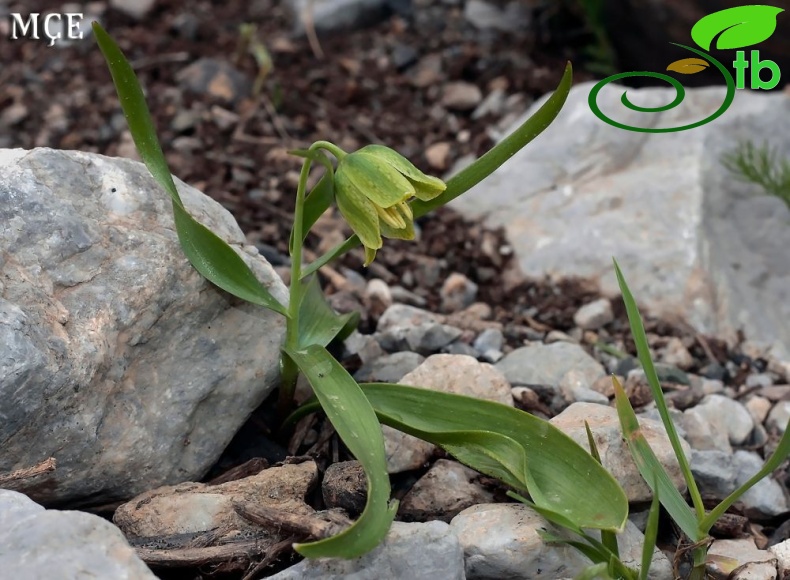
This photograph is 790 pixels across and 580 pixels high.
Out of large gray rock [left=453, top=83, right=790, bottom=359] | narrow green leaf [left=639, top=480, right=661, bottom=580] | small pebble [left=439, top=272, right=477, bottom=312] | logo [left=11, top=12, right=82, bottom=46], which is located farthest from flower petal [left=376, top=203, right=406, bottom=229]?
logo [left=11, top=12, right=82, bottom=46]

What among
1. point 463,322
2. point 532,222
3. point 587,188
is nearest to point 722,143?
point 587,188

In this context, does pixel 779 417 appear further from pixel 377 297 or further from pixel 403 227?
pixel 403 227

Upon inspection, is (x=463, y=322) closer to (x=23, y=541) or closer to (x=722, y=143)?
(x=722, y=143)

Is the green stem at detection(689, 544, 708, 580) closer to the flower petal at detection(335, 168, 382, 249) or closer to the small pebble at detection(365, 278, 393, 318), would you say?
the flower petal at detection(335, 168, 382, 249)

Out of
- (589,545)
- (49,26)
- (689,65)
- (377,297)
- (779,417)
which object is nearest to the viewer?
(589,545)

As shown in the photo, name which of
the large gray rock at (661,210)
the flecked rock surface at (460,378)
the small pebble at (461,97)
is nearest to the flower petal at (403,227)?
the flecked rock surface at (460,378)

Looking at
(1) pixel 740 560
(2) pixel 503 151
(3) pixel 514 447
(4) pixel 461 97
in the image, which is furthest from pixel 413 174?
(4) pixel 461 97
